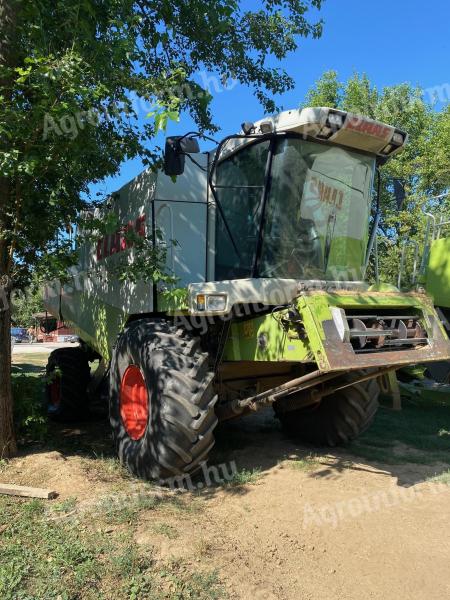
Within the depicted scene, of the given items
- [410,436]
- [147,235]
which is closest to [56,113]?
[147,235]

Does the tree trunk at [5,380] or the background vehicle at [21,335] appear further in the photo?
the background vehicle at [21,335]

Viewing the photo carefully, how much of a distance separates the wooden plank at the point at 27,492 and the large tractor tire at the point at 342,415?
295 centimetres

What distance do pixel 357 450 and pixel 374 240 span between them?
232 centimetres

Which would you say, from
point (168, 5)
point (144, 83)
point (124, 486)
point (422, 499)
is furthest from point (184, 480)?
point (168, 5)

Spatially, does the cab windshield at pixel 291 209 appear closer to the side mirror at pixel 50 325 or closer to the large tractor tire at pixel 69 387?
the large tractor tire at pixel 69 387

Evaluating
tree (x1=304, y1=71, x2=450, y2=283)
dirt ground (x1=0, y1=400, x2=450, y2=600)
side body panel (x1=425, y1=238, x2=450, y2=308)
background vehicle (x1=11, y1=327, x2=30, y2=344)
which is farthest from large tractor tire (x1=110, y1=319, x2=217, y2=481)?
background vehicle (x1=11, y1=327, x2=30, y2=344)

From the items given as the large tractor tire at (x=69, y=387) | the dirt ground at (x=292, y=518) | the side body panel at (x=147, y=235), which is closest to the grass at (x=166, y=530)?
the dirt ground at (x=292, y=518)

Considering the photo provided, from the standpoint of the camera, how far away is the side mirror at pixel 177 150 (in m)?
4.19

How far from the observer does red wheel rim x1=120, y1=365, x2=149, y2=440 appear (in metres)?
4.53

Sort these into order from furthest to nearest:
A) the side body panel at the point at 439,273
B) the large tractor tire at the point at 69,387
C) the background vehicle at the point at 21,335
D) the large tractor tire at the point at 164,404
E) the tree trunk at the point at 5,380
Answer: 1. the background vehicle at the point at 21,335
2. the side body panel at the point at 439,273
3. the large tractor tire at the point at 69,387
4. the tree trunk at the point at 5,380
5. the large tractor tire at the point at 164,404

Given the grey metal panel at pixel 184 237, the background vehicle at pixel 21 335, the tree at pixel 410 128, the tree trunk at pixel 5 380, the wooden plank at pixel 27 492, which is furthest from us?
the background vehicle at pixel 21 335

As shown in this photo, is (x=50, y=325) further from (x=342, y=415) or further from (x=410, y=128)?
(x=410, y=128)

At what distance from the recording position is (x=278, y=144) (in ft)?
14.4

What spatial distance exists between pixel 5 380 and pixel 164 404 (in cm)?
166
